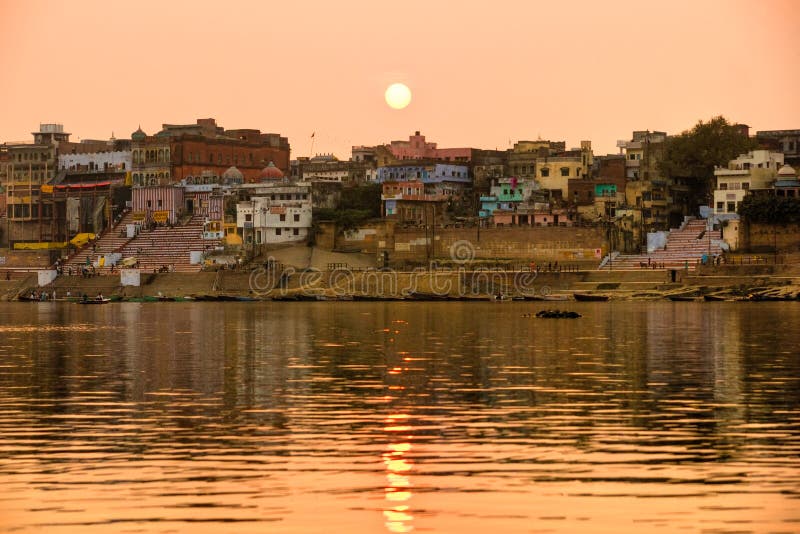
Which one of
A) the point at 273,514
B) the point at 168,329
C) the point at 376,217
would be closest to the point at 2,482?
the point at 273,514

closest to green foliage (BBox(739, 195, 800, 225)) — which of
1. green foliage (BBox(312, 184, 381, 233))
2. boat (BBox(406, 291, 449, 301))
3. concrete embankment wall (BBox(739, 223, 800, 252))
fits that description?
concrete embankment wall (BBox(739, 223, 800, 252))

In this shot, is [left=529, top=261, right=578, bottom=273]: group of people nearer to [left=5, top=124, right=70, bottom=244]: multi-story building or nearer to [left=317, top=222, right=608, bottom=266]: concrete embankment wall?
[left=317, top=222, right=608, bottom=266]: concrete embankment wall

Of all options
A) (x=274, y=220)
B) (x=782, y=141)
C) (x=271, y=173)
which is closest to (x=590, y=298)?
(x=274, y=220)

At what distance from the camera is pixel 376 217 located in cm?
11656

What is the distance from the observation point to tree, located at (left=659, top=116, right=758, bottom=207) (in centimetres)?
11700

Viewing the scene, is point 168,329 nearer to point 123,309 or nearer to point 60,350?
point 60,350

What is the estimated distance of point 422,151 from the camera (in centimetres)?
13675

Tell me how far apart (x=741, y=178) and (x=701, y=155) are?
402 inches

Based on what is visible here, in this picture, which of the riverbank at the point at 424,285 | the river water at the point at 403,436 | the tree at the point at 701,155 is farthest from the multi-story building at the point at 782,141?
the river water at the point at 403,436

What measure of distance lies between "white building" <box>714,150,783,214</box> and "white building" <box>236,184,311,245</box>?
31.9m

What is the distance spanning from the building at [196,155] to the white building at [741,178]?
44.9m

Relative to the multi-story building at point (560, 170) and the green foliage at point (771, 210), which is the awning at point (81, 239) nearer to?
the multi-story building at point (560, 170)

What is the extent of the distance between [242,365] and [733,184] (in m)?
72.1

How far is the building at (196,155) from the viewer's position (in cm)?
13288
